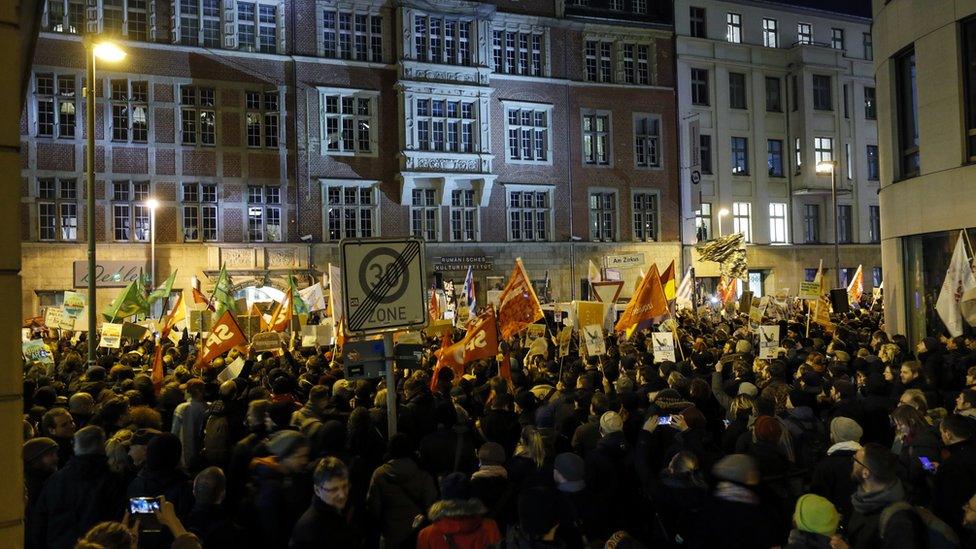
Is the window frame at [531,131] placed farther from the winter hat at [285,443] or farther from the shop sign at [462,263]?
the winter hat at [285,443]

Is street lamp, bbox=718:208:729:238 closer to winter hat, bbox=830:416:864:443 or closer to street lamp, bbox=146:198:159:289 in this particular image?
street lamp, bbox=146:198:159:289

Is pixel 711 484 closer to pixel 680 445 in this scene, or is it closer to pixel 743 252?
pixel 680 445

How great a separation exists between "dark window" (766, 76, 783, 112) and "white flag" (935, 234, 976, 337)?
32.8 metres

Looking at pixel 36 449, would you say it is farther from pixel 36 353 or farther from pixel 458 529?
pixel 36 353

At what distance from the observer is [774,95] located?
1731 inches

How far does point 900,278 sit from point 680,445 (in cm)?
1383

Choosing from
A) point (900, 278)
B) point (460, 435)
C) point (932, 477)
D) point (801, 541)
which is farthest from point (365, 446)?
point (900, 278)

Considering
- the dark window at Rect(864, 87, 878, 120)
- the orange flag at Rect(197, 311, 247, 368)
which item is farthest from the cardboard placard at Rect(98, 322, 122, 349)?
the dark window at Rect(864, 87, 878, 120)

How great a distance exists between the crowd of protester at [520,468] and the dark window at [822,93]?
3680cm

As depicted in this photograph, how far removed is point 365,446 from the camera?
716cm

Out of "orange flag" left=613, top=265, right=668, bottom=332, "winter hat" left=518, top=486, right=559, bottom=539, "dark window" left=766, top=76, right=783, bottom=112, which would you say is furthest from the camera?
"dark window" left=766, top=76, right=783, bottom=112

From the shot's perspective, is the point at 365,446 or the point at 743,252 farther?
the point at 743,252

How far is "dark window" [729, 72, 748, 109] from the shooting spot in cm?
4300

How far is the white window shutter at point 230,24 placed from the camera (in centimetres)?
3341
